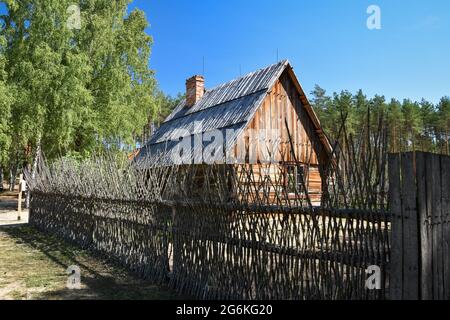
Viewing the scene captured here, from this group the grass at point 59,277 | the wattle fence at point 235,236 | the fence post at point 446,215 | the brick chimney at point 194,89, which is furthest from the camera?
the brick chimney at point 194,89

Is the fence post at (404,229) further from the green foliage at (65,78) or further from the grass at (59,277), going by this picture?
the green foliage at (65,78)

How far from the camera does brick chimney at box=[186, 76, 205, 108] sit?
67.3 ft

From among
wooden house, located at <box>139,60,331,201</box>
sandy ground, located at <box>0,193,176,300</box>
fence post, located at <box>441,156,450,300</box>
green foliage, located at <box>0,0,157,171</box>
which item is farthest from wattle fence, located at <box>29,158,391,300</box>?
green foliage, located at <box>0,0,157,171</box>

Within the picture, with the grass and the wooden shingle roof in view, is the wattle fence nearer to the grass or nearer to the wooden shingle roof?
the grass

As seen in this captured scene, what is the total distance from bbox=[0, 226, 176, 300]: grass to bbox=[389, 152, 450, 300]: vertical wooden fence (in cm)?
338

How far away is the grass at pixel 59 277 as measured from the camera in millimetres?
5496

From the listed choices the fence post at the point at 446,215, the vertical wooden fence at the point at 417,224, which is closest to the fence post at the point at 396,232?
the vertical wooden fence at the point at 417,224

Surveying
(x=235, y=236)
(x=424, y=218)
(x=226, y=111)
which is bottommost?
(x=235, y=236)

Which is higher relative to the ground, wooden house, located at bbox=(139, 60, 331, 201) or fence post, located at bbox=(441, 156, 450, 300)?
wooden house, located at bbox=(139, 60, 331, 201)

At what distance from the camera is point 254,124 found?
47.7 feet

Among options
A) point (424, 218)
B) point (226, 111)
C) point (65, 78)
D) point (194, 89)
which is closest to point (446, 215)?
point (424, 218)

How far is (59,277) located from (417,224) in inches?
224

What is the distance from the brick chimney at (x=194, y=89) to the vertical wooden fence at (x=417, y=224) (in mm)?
17801

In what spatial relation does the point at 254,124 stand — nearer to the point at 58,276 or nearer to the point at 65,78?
the point at 65,78
